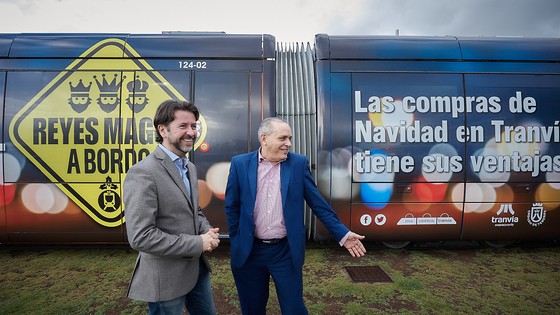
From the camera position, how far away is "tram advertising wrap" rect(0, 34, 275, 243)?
4059 mm

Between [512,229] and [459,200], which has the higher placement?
[459,200]

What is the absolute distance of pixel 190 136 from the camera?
1861mm

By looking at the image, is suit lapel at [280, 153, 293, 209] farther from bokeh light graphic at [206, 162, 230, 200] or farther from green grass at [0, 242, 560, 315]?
bokeh light graphic at [206, 162, 230, 200]

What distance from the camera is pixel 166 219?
5.67ft

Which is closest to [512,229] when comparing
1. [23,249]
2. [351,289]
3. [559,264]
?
[559,264]

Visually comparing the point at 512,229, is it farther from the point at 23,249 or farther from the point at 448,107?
the point at 23,249

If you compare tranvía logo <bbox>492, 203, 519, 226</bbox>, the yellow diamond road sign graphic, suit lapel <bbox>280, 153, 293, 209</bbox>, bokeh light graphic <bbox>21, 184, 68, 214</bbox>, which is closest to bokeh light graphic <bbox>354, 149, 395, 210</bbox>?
tranvía logo <bbox>492, 203, 519, 226</bbox>

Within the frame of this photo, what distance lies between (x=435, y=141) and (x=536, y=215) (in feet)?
6.02

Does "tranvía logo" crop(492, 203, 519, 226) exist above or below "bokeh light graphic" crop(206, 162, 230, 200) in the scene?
below

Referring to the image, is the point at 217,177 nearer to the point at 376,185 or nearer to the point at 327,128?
the point at 327,128

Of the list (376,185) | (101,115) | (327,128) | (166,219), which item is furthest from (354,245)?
(101,115)

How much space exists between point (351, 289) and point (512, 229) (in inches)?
106

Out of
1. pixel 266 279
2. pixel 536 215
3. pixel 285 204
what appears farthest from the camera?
pixel 536 215

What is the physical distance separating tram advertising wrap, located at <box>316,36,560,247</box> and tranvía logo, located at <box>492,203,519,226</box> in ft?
0.05
